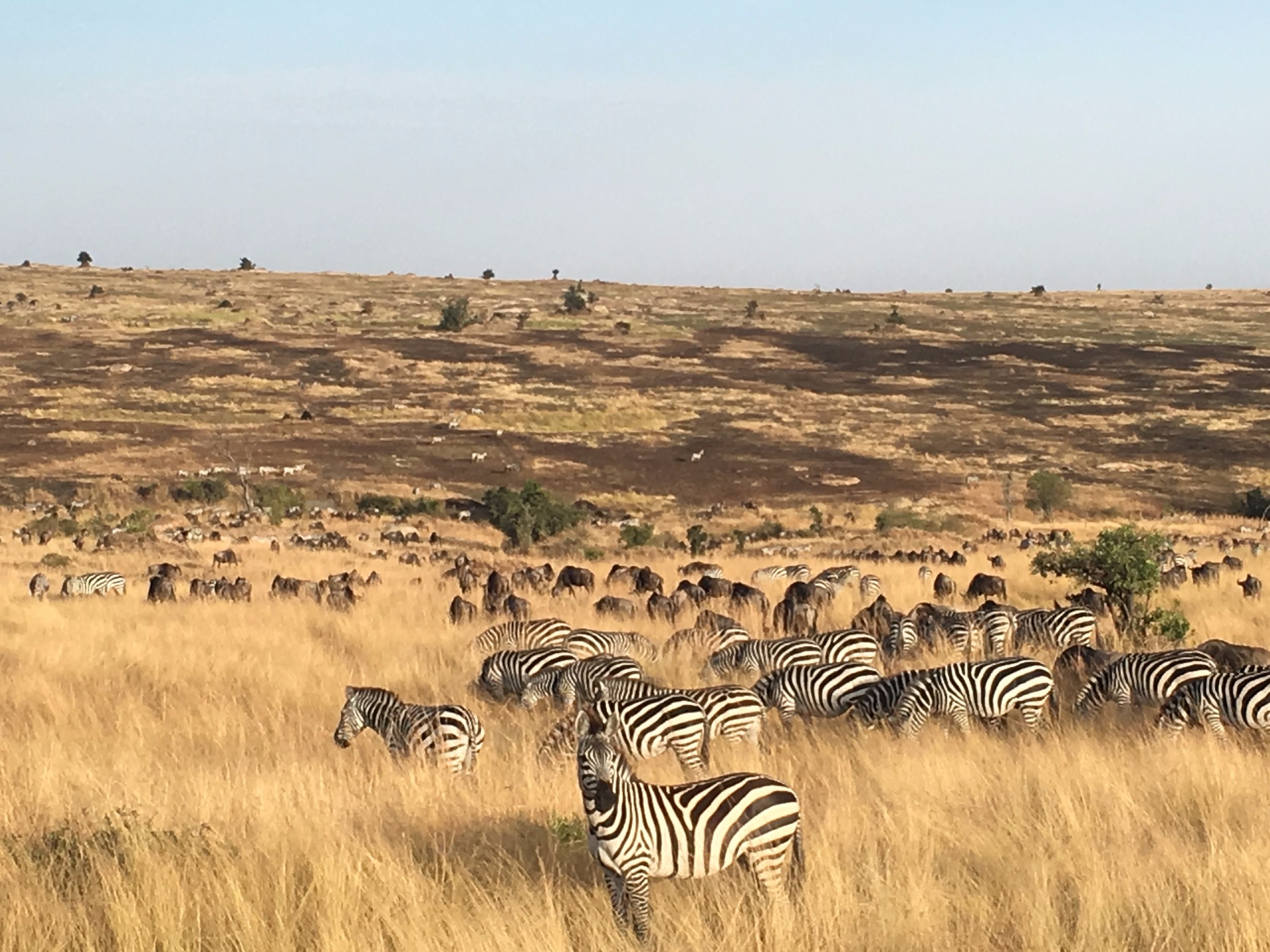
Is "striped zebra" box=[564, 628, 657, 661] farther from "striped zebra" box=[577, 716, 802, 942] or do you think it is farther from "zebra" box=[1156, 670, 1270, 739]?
"striped zebra" box=[577, 716, 802, 942]

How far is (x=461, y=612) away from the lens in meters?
→ 21.6

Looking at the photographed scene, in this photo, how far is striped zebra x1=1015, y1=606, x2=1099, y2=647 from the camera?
1800 centimetres

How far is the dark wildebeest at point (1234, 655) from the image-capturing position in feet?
47.9

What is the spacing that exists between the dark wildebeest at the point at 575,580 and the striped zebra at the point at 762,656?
12131mm

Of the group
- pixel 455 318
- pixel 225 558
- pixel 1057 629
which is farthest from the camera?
pixel 455 318

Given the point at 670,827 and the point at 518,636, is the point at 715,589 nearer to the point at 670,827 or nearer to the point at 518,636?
the point at 518,636

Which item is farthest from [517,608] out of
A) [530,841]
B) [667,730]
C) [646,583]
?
[530,841]

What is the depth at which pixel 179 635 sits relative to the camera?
1880cm

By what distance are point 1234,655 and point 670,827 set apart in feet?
35.9

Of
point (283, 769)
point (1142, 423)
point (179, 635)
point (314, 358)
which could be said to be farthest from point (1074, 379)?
point (283, 769)

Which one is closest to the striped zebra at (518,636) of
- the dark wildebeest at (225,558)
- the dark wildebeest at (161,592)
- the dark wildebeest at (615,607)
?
the dark wildebeest at (615,607)

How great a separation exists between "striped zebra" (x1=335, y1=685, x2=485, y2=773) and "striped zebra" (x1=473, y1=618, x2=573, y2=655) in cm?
556

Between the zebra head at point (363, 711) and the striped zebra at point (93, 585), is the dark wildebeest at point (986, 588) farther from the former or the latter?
the striped zebra at point (93, 585)

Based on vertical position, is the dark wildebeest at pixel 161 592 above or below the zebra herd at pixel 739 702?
below
